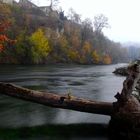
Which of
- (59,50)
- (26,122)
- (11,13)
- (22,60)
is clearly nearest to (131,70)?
(26,122)

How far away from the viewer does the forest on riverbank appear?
227 ft

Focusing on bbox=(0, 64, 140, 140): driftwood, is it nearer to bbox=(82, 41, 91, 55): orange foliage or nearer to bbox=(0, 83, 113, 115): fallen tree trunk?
bbox=(0, 83, 113, 115): fallen tree trunk

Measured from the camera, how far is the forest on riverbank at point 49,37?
69.1 meters

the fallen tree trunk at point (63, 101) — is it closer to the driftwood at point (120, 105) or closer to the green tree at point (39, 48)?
the driftwood at point (120, 105)

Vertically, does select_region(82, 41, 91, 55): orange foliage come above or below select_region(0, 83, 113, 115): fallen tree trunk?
above

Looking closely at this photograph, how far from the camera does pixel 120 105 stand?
11.6m

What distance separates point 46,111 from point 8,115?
2093mm

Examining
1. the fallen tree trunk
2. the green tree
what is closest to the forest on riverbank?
the green tree

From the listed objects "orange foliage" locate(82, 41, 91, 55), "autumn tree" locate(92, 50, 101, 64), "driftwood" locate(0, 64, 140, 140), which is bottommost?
"autumn tree" locate(92, 50, 101, 64)

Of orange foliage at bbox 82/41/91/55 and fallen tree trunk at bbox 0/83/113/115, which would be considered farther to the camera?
orange foliage at bbox 82/41/91/55

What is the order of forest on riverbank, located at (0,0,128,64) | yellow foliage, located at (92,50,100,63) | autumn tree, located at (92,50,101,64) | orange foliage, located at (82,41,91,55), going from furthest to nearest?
yellow foliage, located at (92,50,100,63) → autumn tree, located at (92,50,101,64) → orange foliage, located at (82,41,91,55) → forest on riverbank, located at (0,0,128,64)

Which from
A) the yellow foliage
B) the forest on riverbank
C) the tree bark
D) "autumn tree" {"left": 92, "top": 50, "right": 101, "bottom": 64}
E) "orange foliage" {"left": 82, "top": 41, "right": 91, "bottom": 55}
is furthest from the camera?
the yellow foliage

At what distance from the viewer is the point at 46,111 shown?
15805 mm

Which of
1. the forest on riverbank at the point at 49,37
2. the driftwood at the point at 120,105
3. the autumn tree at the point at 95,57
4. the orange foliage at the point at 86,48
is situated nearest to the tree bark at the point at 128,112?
the driftwood at the point at 120,105
